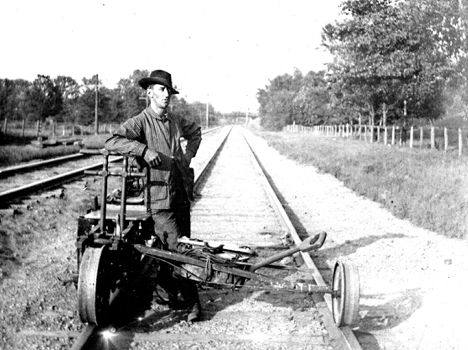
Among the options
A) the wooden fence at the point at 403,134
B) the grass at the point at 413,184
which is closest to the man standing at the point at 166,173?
the grass at the point at 413,184

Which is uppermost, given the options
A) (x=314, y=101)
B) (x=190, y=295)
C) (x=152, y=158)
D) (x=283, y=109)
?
(x=283, y=109)

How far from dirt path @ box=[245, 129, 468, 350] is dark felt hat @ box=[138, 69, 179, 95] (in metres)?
2.64

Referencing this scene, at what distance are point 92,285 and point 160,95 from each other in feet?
5.80

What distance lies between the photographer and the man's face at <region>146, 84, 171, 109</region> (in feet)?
14.7

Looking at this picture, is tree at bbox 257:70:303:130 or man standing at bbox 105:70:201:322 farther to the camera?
tree at bbox 257:70:303:130

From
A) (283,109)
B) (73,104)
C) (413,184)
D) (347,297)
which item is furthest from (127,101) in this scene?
(347,297)

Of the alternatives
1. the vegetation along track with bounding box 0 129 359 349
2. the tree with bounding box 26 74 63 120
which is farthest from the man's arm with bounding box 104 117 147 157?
the tree with bounding box 26 74 63 120

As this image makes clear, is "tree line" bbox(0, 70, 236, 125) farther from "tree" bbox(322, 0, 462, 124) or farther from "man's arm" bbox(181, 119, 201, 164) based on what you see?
"man's arm" bbox(181, 119, 201, 164)

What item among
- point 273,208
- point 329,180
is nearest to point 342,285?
point 273,208

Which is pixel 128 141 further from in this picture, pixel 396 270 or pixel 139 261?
pixel 396 270

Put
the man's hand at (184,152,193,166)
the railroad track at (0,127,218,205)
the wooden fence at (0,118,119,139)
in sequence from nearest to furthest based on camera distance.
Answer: the man's hand at (184,152,193,166), the railroad track at (0,127,218,205), the wooden fence at (0,118,119,139)

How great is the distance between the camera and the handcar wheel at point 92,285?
12.0 feet

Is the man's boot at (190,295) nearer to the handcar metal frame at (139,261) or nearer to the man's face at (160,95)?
the handcar metal frame at (139,261)

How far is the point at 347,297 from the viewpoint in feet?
12.8
